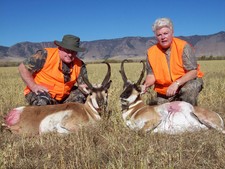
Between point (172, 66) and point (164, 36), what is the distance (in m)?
0.66

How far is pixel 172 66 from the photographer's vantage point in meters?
7.01

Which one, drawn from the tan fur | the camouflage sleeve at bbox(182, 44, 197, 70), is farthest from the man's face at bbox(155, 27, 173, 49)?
the tan fur

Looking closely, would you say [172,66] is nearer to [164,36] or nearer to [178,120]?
[164,36]

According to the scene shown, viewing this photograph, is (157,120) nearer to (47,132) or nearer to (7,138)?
(47,132)

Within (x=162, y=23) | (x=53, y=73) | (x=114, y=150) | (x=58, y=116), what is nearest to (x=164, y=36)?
(x=162, y=23)

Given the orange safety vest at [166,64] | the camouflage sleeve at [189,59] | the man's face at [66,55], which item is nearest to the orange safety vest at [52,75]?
the man's face at [66,55]

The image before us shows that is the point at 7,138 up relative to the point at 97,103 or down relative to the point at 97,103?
down

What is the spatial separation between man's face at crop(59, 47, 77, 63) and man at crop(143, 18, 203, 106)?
1.65 m

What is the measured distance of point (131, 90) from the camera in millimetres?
6133

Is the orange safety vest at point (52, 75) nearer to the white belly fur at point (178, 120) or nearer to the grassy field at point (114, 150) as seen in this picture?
the grassy field at point (114, 150)

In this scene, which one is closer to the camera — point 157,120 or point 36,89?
point 157,120

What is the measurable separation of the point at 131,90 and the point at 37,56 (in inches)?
89.8

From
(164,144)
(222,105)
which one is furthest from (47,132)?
(222,105)

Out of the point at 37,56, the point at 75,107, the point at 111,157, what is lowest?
the point at 111,157
